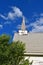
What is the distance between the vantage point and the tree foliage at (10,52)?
1276cm

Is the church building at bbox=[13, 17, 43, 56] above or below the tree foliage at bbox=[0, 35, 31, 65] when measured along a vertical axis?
above

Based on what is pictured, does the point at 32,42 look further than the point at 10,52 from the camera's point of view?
Yes

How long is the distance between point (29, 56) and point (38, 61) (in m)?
0.81

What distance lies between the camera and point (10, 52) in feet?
42.5

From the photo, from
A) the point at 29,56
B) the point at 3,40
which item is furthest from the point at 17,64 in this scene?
the point at 29,56

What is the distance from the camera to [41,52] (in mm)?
17172

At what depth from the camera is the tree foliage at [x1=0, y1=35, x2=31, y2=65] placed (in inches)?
502

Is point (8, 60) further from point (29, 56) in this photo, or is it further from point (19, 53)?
point (29, 56)

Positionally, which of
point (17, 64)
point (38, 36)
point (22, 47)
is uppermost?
point (38, 36)

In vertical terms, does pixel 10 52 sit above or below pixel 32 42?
below

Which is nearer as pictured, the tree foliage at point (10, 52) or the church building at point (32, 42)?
the tree foliage at point (10, 52)

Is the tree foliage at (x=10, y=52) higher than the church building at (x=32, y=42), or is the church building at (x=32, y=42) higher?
the church building at (x=32, y=42)

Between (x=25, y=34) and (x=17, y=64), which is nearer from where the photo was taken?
(x=17, y=64)

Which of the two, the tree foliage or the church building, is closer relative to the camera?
the tree foliage
